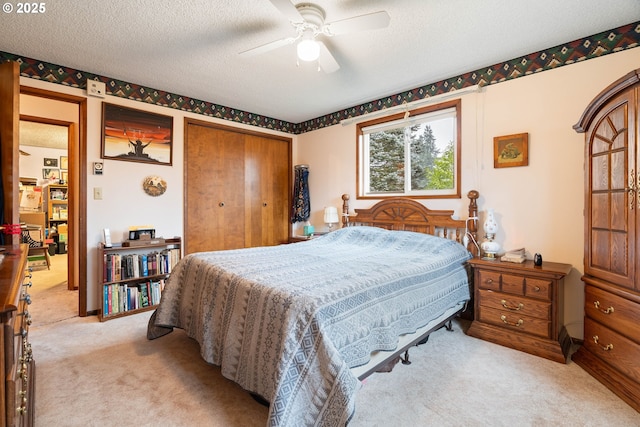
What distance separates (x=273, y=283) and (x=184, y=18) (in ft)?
6.54

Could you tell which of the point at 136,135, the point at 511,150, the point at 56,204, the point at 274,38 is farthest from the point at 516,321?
the point at 56,204

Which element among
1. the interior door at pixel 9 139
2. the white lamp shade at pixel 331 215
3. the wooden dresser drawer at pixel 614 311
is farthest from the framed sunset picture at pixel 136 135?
the wooden dresser drawer at pixel 614 311

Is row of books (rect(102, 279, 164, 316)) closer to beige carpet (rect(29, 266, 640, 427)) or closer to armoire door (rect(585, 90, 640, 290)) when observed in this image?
beige carpet (rect(29, 266, 640, 427))

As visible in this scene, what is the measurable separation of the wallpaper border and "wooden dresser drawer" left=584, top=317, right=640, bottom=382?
2.08 meters

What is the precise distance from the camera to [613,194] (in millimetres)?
1922

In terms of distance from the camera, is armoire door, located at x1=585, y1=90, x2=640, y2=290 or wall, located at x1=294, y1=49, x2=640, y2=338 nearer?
armoire door, located at x1=585, y1=90, x2=640, y2=290

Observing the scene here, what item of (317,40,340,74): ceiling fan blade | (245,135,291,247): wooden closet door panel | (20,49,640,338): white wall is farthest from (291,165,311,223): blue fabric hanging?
(317,40,340,74): ceiling fan blade

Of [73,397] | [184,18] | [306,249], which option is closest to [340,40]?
[184,18]

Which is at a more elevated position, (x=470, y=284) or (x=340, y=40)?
(x=340, y=40)

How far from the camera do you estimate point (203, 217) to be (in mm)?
3980

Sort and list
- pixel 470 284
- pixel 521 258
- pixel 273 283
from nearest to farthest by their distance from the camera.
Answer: pixel 273 283, pixel 521 258, pixel 470 284

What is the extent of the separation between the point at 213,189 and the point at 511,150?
3.47m

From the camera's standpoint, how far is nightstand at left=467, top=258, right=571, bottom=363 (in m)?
2.23

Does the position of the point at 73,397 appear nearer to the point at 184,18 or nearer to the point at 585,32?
the point at 184,18
